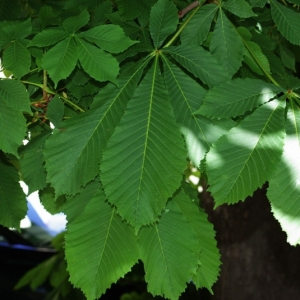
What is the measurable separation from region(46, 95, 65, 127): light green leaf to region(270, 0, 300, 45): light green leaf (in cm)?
41

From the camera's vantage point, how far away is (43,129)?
1062 millimetres

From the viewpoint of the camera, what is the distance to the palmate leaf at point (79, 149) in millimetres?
832

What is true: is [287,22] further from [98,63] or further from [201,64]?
[98,63]

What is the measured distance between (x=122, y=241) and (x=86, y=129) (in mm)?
181

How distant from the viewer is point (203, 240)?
900mm

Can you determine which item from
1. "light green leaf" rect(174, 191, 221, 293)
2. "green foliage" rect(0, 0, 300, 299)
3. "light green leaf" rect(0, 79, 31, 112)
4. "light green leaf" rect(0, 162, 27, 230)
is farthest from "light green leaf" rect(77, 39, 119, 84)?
"light green leaf" rect(0, 162, 27, 230)

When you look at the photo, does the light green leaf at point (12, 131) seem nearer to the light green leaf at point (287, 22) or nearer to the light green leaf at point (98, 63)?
the light green leaf at point (98, 63)

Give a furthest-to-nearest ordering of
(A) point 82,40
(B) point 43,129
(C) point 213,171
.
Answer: (B) point 43,129
(A) point 82,40
(C) point 213,171

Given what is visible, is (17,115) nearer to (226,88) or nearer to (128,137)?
(128,137)

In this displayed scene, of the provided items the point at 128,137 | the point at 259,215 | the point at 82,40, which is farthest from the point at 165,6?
the point at 259,215

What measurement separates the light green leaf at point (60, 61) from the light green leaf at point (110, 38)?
4 cm

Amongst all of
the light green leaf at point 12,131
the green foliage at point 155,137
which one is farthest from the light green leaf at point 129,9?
the light green leaf at point 12,131

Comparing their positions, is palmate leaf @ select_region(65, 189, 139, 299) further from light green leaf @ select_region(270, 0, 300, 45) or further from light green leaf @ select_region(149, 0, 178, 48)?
light green leaf @ select_region(270, 0, 300, 45)

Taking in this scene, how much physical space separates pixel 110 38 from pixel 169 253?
347 millimetres
